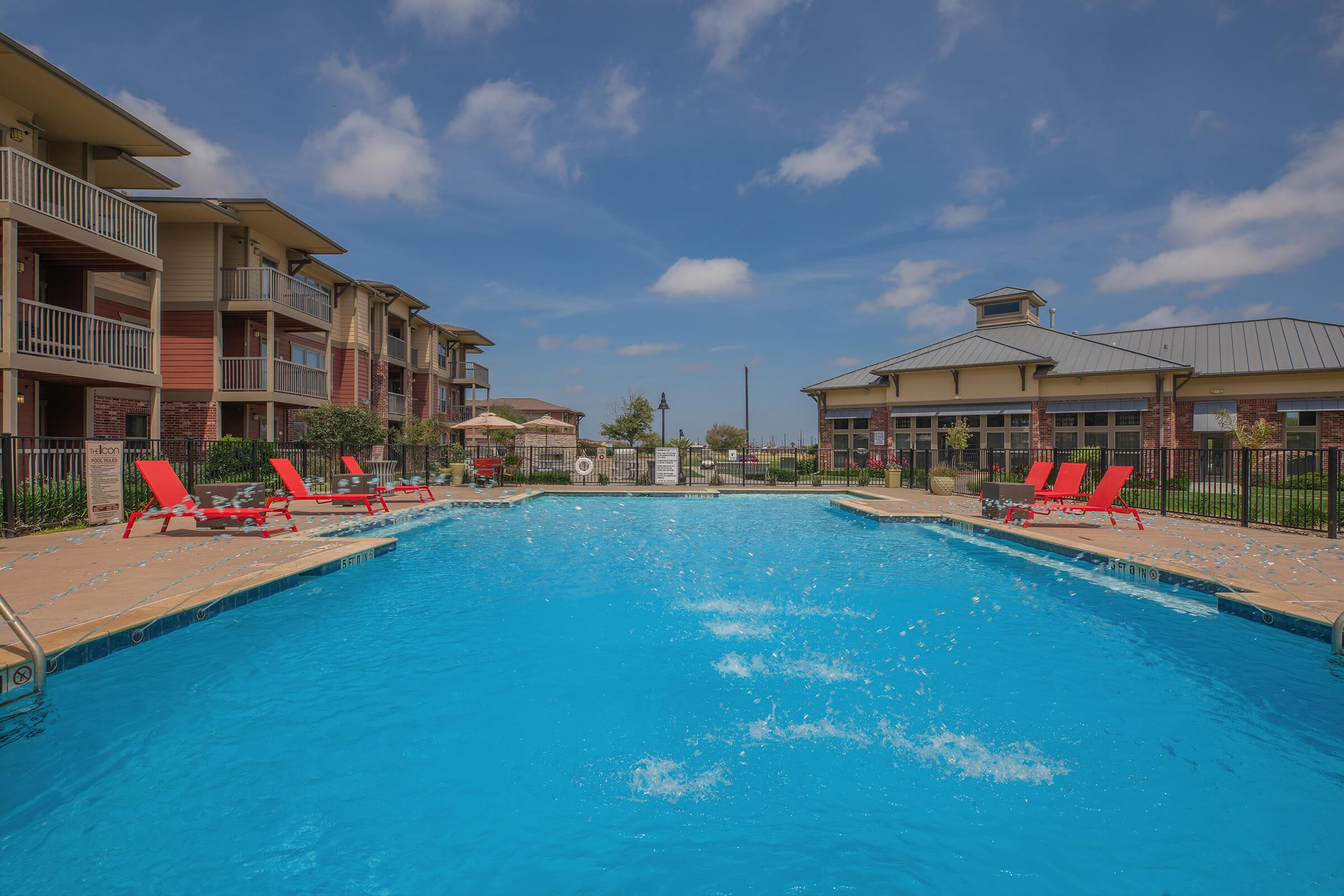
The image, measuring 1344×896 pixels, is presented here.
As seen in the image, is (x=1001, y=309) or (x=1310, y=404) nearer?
(x=1310, y=404)

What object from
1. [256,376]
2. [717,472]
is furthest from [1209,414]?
[256,376]

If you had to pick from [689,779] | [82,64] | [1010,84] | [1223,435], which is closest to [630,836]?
[689,779]

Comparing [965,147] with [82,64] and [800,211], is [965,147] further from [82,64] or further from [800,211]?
[82,64]

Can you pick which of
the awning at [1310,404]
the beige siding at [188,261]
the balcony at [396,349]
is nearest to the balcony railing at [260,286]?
the beige siding at [188,261]

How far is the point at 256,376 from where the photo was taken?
19.7 metres

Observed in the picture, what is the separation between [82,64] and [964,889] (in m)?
20.7

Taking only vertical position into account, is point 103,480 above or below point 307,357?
below

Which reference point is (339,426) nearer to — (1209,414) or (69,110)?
(69,110)

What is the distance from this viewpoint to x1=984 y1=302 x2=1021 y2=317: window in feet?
102

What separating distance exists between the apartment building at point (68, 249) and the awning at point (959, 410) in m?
25.9

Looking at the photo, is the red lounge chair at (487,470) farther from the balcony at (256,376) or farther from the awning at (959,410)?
the awning at (959,410)

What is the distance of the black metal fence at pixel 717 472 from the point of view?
9914 millimetres

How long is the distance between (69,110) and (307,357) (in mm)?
12157

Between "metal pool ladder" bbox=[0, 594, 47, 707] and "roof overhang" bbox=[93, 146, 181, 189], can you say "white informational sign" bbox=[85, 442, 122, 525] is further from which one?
"roof overhang" bbox=[93, 146, 181, 189]
